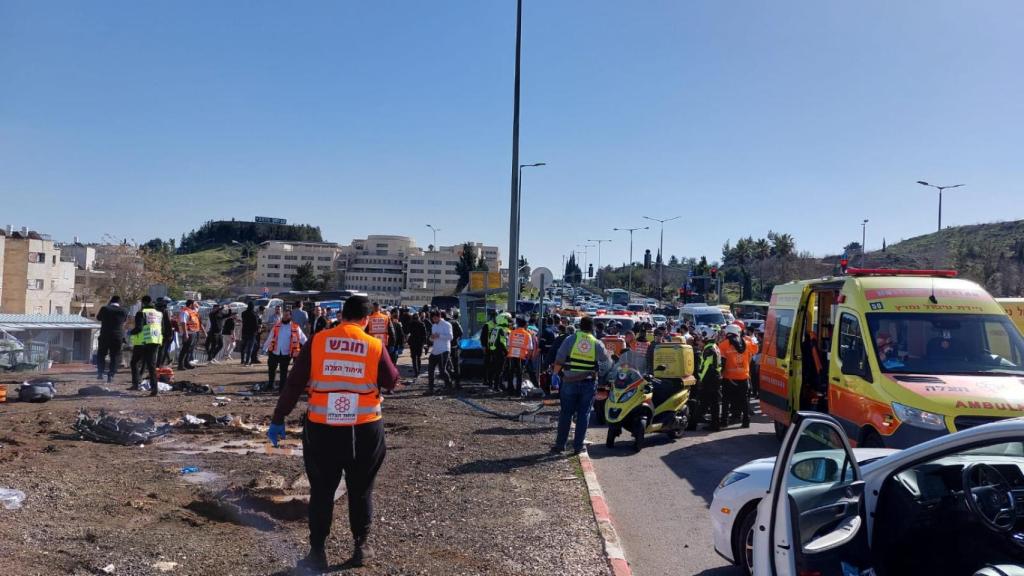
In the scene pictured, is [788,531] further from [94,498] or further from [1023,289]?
[1023,289]

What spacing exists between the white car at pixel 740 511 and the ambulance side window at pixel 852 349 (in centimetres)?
292

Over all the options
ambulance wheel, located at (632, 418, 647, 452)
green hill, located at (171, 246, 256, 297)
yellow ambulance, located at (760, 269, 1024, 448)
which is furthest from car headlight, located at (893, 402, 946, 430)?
green hill, located at (171, 246, 256, 297)

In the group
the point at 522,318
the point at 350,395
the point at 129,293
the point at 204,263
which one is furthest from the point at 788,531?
the point at 204,263

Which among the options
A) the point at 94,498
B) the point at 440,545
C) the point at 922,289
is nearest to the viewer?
the point at 440,545

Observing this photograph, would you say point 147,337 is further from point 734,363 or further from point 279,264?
point 279,264

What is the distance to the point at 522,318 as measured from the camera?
1667 centimetres

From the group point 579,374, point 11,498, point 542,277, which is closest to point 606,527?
point 579,374

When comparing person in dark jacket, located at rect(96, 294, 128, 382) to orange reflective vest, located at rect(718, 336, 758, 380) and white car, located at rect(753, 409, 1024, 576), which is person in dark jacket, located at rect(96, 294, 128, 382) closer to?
orange reflective vest, located at rect(718, 336, 758, 380)

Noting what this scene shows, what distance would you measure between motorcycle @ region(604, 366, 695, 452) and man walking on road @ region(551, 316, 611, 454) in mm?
825

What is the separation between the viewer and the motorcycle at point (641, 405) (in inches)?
434

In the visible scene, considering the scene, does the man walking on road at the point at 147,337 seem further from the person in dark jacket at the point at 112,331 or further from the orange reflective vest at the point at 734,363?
the orange reflective vest at the point at 734,363

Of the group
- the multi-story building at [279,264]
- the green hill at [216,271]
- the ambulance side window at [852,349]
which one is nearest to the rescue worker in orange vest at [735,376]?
the ambulance side window at [852,349]

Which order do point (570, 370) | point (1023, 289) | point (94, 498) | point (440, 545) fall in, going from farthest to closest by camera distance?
point (1023, 289), point (570, 370), point (94, 498), point (440, 545)

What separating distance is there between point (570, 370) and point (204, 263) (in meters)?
137
